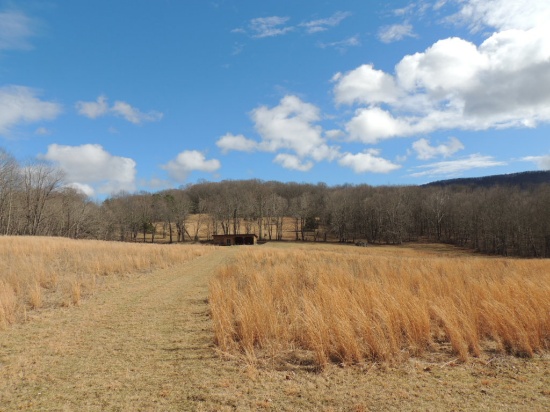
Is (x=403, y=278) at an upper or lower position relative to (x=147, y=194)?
lower

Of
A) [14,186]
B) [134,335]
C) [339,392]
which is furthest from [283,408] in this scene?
[14,186]

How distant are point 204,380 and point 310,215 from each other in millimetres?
89753

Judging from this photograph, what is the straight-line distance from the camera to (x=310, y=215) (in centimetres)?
9338

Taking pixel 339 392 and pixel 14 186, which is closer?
pixel 339 392

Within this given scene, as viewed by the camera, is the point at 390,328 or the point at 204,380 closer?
the point at 204,380

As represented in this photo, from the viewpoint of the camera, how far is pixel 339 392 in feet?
12.8

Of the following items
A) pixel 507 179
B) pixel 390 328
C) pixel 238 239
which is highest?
pixel 507 179

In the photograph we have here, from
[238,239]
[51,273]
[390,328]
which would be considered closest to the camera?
[390,328]

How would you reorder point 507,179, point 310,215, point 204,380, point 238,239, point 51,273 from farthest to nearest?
point 507,179, point 310,215, point 238,239, point 51,273, point 204,380

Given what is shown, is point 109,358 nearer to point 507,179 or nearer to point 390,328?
point 390,328

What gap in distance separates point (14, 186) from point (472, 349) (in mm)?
65708

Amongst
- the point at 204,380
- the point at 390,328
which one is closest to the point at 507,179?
the point at 390,328

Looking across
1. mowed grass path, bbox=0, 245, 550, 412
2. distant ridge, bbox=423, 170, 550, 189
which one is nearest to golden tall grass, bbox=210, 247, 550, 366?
mowed grass path, bbox=0, 245, 550, 412

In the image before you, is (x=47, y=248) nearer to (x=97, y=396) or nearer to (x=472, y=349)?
(x=97, y=396)
